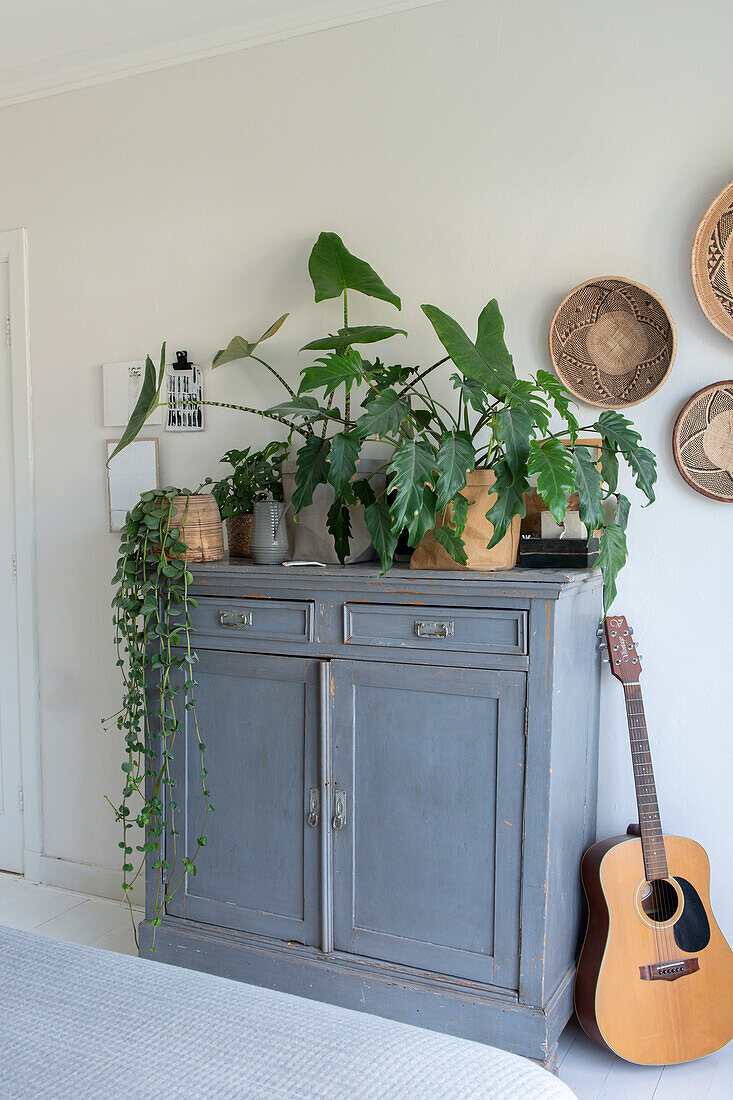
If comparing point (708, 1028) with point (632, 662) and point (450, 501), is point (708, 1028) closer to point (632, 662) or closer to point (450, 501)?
point (632, 662)

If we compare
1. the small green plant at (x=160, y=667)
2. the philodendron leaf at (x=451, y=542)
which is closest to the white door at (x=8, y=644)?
the small green plant at (x=160, y=667)

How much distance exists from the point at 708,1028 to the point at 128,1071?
153 centimetres

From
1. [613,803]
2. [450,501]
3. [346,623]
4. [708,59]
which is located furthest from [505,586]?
[708,59]

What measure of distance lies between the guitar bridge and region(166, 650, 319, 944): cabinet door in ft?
2.45

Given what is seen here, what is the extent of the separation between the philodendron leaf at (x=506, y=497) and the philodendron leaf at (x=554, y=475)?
0.25 ft

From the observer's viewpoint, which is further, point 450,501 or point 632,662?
point 632,662

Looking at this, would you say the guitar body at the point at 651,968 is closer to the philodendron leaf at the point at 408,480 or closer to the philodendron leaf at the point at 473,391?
the philodendron leaf at the point at 408,480

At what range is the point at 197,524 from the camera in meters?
2.17

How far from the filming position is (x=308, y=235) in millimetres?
2453

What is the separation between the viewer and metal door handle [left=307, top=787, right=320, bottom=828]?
79.9 inches

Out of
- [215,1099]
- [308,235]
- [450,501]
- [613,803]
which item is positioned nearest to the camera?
[215,1099]

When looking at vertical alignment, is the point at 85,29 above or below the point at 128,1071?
above

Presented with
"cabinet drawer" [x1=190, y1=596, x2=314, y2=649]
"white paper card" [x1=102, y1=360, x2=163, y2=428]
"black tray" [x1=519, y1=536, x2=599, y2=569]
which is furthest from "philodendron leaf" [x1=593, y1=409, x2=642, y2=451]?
"white paper card" [x1=102, y1=360, x2=163, y2=428]

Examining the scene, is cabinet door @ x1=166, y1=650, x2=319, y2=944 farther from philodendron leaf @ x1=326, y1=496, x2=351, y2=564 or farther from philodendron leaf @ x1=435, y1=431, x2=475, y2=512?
philodendron leaf @ x1=435, y1=431, x2=475, y2=512
